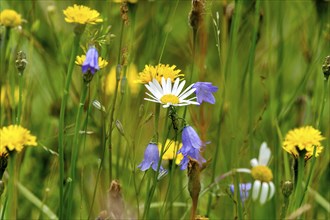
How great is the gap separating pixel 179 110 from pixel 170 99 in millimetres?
809

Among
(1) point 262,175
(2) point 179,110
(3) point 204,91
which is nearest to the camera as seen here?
(3) point 204,91

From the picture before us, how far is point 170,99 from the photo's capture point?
1.00 metres

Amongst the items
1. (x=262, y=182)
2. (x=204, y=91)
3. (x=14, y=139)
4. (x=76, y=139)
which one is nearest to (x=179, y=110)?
(x=262, y=182)

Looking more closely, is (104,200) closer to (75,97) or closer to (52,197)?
(52,197)

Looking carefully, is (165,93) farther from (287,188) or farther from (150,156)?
(287,188)

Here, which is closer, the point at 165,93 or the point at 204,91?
the point at 165,93

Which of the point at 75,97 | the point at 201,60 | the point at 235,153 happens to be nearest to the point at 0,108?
the point at 75,97

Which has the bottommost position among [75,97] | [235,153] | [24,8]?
[235,153]

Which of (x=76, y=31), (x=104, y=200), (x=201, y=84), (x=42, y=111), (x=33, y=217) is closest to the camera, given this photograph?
(x=76, y=31)

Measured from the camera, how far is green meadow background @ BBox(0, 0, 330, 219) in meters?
1.37

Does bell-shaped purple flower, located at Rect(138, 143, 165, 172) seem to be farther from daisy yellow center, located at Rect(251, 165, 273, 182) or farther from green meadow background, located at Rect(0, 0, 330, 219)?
daisy yellow center, located at Rect(251, 165, 273, 182)

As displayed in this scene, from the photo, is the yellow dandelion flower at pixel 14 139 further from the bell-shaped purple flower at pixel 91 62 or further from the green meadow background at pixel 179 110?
the green meadow background at pixel 179 110

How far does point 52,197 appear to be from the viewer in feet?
5.31

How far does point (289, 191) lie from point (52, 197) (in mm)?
702
